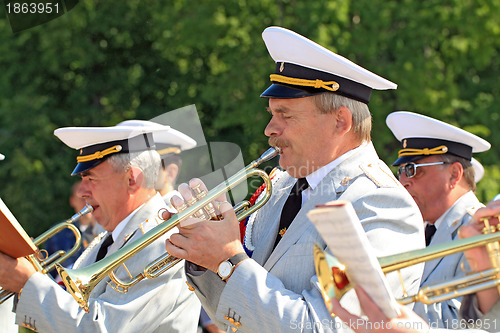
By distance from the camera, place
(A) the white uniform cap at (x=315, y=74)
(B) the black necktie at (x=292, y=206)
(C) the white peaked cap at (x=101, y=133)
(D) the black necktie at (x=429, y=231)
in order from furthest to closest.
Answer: (D) the black necktie at (x=429, y=231) → (C) the white peaked cap at (x=101, y=133) → (B) the black necktie at (x=292, y=206) → (A) the white uniform cap at (x=315, y=74)

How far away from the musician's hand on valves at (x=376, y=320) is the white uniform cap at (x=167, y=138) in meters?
2.38

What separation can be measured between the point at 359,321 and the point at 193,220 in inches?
40.9

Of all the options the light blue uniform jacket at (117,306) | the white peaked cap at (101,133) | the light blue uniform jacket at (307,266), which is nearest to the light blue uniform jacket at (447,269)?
the light blue uniform jacket at (307,266)

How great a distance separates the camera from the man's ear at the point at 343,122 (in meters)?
3.36

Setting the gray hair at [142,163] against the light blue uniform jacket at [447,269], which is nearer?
the light blue uniform jacket at [447,269]

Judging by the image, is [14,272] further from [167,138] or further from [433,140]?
[433,140]

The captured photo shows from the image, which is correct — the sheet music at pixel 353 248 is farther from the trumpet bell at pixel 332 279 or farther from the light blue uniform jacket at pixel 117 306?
the light blue uniform jacket at pixel 117 306

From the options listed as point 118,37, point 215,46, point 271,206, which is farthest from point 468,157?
point 118,37

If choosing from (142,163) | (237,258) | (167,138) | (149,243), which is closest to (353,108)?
(237,258)

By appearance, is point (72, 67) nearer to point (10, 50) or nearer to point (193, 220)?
point (10, 50)

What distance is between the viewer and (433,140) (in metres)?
4.94

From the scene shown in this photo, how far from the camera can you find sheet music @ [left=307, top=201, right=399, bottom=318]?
7.06ft

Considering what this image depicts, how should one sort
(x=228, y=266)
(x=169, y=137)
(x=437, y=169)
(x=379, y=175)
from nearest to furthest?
(x=228, y=266), (x=379, y=175), (x=437, y=169), (x=169, y=137)

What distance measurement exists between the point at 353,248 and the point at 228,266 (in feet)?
3.20
